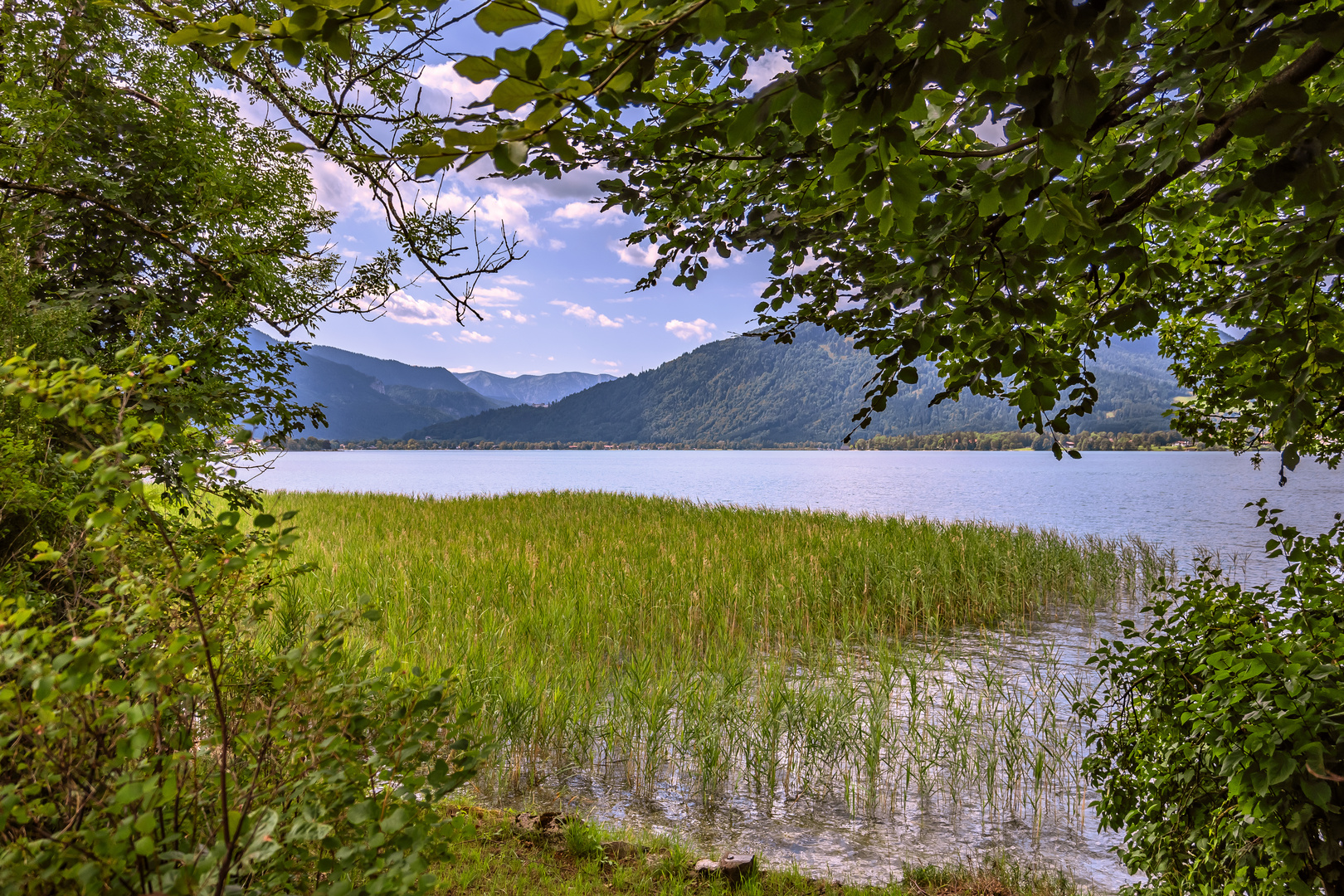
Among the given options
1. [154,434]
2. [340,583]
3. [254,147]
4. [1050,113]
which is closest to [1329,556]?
[1050,113]

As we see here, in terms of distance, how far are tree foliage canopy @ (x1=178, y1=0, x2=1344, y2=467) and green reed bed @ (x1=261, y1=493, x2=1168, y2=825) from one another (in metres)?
1.92

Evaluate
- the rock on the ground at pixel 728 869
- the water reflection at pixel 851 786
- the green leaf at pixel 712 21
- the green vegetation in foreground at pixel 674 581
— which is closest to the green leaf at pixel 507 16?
the green leaf at pixel 712 21

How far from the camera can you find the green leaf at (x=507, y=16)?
3.30 feet

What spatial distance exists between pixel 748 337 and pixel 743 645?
446 cm

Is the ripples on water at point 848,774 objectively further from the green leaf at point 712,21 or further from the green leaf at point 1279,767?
the green leaf at point 712,21

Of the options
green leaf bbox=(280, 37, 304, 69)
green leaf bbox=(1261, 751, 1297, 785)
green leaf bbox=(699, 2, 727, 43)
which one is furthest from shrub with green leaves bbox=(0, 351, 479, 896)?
green leaf bbox=(1261, 751, 1297, 785)

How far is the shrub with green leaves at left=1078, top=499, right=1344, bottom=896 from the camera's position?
2270 mm

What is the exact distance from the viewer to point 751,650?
338 inches

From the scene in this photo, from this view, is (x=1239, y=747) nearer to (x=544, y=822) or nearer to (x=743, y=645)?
(x=544, y=822)

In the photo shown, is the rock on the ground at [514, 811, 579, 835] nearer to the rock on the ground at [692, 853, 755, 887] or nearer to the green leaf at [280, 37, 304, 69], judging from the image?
the rock on the ground at [692, 853, 755, 887]

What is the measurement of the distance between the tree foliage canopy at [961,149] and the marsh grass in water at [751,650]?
11.3 feet

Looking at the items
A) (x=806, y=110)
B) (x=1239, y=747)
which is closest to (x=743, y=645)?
(x=1239, y=747)

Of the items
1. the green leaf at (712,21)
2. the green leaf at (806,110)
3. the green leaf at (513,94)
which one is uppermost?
the green leaf at (712,21)

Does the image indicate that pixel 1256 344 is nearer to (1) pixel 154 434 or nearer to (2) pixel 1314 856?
(2) pixel 1314 856
